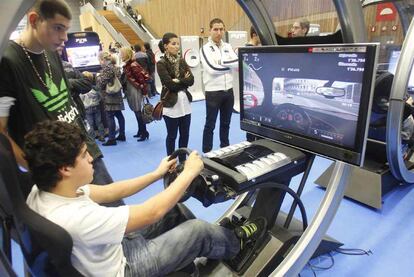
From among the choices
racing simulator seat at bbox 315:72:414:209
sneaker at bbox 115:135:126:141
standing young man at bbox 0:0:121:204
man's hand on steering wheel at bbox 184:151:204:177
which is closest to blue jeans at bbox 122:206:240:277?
man's hand on steering wheel at bbox 184:151:204:177

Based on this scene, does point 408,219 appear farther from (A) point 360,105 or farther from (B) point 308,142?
(A) point 360,105

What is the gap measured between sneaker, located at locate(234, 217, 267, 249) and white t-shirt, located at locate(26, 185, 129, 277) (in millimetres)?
743

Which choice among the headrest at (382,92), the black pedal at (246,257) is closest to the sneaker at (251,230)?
the black pedal at (246,257)

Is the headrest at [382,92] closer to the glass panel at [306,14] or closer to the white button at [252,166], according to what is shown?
the white button at [252,166]

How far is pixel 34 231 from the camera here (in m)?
0.90

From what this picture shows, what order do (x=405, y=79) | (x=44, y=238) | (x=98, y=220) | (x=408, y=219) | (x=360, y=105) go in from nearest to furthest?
(x=44, y=238) < (x=98, y=220) < (x=360, y=105) < (x=405, y=79) < (x=408, y=219)

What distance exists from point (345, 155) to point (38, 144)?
126 centimetres

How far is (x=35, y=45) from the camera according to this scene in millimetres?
1495

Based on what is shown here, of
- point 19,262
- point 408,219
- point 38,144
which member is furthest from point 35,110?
point 408,219

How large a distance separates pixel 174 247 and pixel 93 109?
3.81 meters

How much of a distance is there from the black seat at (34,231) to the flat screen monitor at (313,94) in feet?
3.85

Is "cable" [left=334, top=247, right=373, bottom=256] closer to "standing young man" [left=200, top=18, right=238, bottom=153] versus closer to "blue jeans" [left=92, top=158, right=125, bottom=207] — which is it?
"blue jeans" [left=92, top=158, right=125, bottom=207]

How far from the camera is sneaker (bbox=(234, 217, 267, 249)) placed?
164 centimetres

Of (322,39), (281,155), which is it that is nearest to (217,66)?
(322,39)
